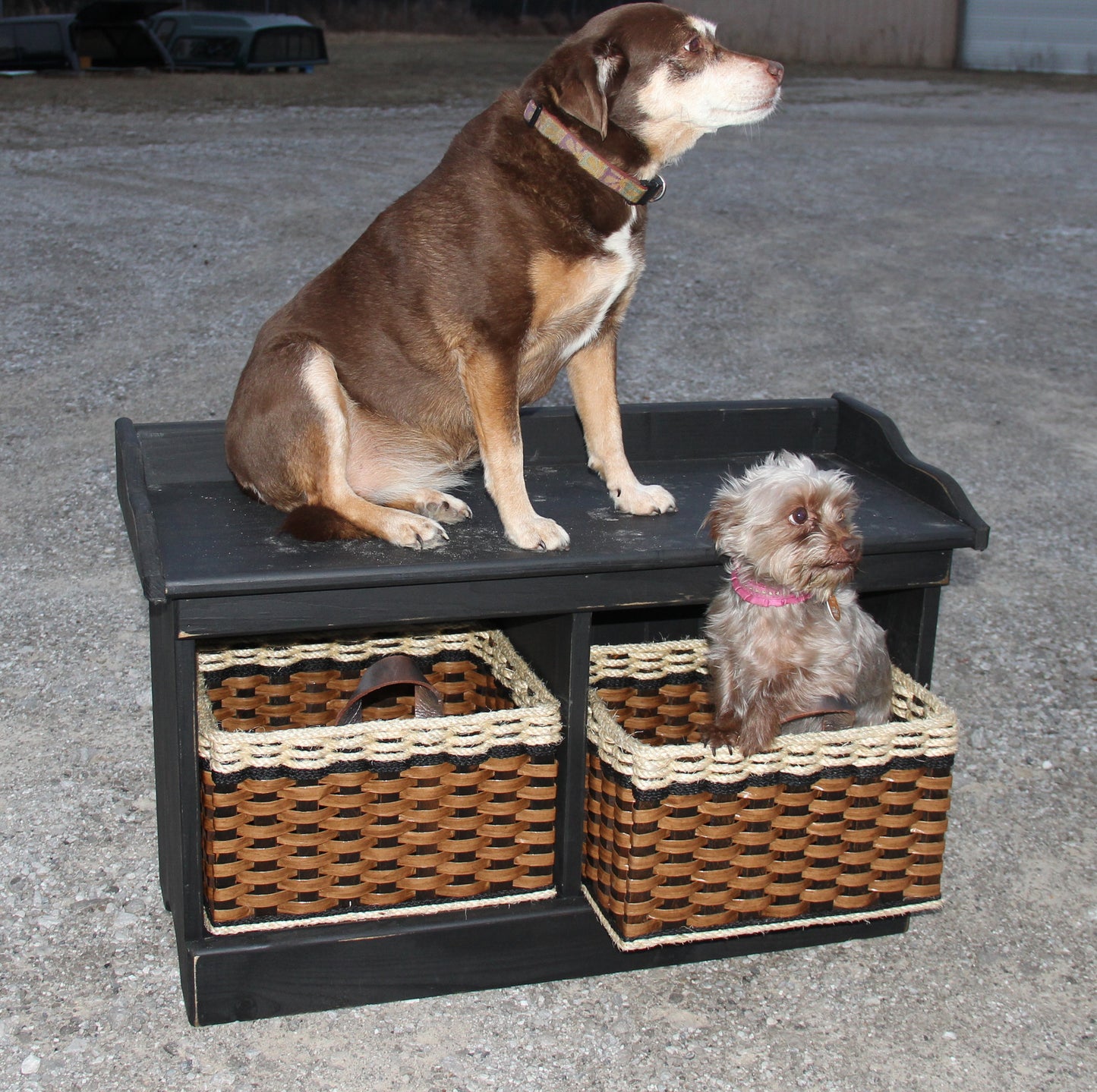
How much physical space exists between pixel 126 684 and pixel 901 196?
805 cm

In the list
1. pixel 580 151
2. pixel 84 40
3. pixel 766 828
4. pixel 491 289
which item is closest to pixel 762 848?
pixel 766 828

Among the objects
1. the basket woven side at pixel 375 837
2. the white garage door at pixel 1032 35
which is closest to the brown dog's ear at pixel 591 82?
the basket woven side at pixel 375 837

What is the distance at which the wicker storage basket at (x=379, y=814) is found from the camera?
2340 mm

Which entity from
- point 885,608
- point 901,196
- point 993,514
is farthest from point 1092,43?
point 885,608

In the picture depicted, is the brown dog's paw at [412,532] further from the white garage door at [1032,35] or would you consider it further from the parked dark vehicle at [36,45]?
the white garage door at [1032,35]

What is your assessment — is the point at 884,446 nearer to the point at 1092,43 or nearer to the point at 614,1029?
the point at 614,1029

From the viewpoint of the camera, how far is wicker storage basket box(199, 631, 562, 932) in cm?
234

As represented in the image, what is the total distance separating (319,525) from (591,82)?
100 cm

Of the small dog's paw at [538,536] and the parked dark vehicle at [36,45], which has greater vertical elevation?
the parked dark vehicle at [36,45]

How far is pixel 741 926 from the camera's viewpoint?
2.54m

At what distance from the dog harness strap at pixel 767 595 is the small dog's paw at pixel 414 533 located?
0.59 metres

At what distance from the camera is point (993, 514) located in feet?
16.9

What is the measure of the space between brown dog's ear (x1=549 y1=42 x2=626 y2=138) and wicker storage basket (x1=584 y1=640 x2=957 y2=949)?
1.13m

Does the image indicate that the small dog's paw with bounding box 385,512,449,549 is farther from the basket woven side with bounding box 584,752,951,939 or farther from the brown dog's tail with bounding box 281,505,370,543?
the basket woven side with bounding box 584,752,951,939
